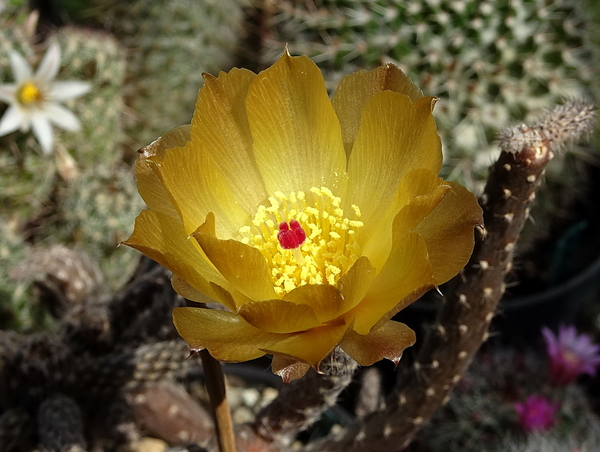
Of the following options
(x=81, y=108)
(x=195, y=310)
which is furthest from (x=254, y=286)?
(x=81, y=108)

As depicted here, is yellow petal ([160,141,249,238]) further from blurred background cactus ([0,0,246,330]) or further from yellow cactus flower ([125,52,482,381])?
blurred background cactus ([0,0,246,330])

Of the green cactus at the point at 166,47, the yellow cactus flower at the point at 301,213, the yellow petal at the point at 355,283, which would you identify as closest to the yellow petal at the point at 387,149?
the yellow cactus flower at the point at 301,213

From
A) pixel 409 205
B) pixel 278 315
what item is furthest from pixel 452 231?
pixel 278 315

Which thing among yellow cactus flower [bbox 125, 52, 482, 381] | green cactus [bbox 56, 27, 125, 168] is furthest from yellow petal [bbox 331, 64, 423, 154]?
green cactus [bbox 56, 27, 125, 168]

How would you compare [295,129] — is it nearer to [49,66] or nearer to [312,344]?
[312,344]

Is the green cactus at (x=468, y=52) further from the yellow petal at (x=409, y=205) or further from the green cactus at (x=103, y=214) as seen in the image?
the yellow petal at (x=409, y=205)
